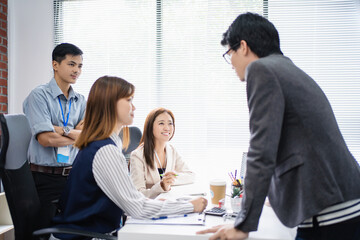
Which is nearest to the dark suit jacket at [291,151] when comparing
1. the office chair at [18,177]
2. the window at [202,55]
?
the office chair at [18,177]

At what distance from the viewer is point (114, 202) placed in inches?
53.2

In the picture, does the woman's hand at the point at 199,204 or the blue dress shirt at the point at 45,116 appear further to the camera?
the blue dress shirt at the point at 45,116

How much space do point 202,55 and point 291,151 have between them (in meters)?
2.45

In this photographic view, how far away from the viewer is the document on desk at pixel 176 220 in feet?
4.18

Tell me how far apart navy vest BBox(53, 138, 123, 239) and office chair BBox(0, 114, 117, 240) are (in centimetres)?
12

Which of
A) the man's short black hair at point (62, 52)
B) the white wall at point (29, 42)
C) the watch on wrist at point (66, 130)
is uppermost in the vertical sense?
the white wall at point (29, 42)

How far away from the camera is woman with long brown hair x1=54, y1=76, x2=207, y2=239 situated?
133cm

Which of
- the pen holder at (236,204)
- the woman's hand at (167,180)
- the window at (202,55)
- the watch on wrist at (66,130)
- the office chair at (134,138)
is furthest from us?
the window at (202,55)

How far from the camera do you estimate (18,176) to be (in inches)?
56.4

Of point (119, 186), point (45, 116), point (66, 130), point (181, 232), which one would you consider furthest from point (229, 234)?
point (45, 116)

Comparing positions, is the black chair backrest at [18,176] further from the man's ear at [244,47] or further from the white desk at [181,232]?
the man's ear at [244,47]

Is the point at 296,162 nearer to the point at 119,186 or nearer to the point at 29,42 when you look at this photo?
the point at 119,186

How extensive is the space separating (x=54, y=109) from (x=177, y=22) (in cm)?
171

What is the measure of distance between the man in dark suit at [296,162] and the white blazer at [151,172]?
1090 millimetres
